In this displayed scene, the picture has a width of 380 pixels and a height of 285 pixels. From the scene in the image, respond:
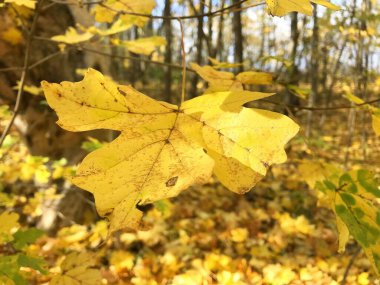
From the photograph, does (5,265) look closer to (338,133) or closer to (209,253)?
(209,253)

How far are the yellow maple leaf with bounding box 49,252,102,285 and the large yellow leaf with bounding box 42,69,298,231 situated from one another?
76cm

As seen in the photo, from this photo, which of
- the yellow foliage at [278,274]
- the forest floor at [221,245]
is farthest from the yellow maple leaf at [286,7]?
the yellow foliage at [278,274]

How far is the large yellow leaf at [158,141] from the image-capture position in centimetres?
45

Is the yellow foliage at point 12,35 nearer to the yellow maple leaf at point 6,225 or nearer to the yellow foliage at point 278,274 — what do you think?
the yellow maple leaf at point 6,225

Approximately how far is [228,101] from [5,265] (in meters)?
0.78

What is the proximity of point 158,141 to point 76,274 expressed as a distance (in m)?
0.84

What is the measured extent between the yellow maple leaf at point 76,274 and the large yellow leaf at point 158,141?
30.0 inches

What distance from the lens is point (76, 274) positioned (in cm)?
115

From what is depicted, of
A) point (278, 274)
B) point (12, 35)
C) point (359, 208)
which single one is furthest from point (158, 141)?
point (12, 35)

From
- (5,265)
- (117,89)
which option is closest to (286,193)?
(5,265)

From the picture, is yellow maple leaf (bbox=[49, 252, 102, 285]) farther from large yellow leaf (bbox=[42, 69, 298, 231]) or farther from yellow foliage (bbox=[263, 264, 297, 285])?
yellow foliage (bbox=[263, 264, 297, 285])

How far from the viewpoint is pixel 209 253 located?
283 cm

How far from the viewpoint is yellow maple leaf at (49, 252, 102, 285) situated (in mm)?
1099

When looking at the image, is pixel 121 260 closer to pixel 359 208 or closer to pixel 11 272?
pixel 11 272
